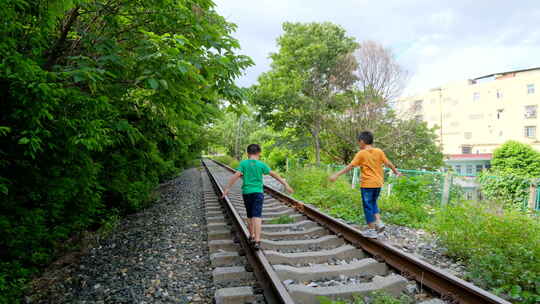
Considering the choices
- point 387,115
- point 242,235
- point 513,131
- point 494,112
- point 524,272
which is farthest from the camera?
point 494,112

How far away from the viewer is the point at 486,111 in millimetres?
40062

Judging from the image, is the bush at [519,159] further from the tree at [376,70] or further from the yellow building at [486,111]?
the tree at [376,70]

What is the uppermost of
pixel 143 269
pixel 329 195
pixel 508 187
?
pixel 508 187

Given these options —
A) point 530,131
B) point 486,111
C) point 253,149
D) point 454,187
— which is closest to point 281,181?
point 253,149

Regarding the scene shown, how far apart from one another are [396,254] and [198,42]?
377 cm

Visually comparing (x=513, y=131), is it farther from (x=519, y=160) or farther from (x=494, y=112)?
(x=519, y=160)

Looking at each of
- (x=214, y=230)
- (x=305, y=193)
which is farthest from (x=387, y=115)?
(x=214, y=230)

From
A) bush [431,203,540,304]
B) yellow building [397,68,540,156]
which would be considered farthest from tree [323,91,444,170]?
yellow building [397,68,540,156]

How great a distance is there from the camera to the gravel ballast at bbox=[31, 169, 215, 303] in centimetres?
327

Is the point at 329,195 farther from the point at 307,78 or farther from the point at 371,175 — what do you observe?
the point at 307,78

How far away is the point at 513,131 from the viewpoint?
36.9m

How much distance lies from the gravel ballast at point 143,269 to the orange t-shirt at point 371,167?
2.79 metres

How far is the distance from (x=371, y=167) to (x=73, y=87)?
4.19 meters

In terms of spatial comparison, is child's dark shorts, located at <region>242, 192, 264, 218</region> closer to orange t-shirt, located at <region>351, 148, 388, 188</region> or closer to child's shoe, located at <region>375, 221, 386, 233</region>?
orange t-shirt, located at <region>351, 148, 388, 188</region>
